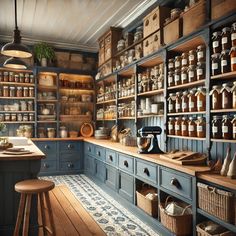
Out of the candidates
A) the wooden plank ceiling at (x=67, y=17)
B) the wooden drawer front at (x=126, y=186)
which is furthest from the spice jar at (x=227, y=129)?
the wooden plank ceiling at (x=67, y=17)

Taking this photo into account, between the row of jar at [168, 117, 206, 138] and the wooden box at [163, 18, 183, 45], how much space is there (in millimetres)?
973

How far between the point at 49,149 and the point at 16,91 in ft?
4.79

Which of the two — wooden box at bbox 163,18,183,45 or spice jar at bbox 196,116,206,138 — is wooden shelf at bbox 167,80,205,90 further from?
wooden box at bbox 163,18,183,45

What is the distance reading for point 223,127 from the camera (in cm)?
244

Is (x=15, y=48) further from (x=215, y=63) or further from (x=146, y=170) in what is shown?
(x=215, y=63)

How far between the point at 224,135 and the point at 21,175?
6.76ft

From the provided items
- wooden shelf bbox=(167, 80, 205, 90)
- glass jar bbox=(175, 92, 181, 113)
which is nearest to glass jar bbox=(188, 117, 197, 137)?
glass jar bbox=(175, 92, 181, 113)

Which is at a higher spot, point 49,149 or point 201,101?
point 201,101

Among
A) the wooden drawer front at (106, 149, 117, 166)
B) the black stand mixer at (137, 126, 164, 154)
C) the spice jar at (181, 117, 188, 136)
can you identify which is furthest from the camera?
the wooden drawer front at (106, 149, 117, 166)

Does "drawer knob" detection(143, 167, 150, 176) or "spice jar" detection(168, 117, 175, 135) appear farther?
"spice jar" detection(168, 117, 175, 135)

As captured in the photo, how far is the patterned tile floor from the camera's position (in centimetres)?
295

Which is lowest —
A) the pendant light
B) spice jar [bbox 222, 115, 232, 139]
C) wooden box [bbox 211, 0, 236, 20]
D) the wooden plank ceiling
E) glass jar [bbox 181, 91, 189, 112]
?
spice jar [bbox 222, 115, 232, 139]

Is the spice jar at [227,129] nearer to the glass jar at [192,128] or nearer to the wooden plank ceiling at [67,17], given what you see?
the glass jar at [192,128]

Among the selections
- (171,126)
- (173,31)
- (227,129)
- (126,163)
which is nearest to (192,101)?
(171,126)
